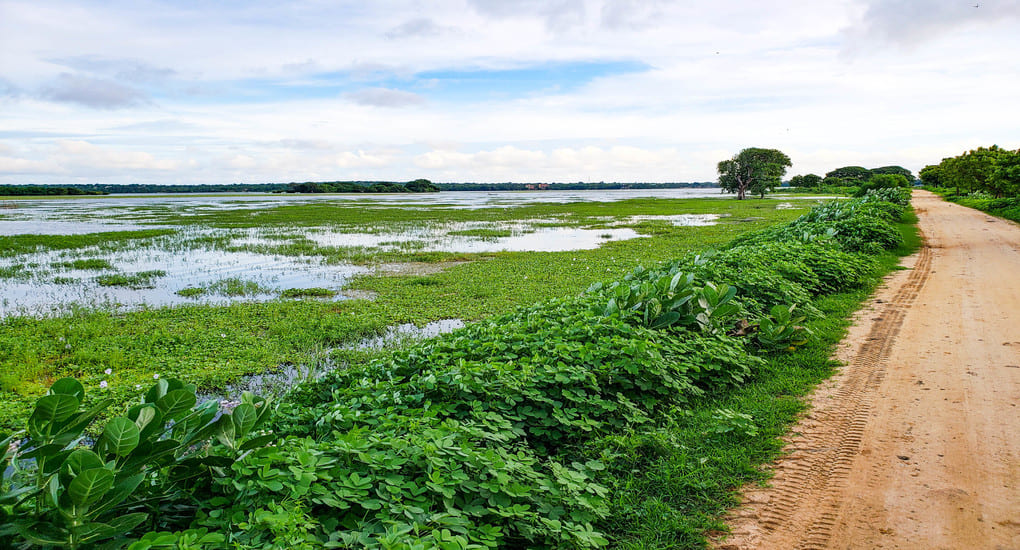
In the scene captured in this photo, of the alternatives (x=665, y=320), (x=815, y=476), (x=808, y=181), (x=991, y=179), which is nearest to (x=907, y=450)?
(x=815, y=476)

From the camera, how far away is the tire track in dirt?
3.03 meters

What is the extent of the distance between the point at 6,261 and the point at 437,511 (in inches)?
865

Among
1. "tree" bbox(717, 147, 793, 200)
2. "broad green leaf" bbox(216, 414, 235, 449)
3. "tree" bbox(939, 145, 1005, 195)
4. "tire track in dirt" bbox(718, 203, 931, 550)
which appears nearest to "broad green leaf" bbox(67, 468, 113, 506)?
"broad green leaf" bbox(216, 414, 235, 449)

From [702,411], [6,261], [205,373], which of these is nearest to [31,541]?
[702,411]

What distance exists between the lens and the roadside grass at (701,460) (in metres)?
3.12

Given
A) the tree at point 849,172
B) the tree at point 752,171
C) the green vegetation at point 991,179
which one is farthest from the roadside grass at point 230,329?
the tree at point 849,172

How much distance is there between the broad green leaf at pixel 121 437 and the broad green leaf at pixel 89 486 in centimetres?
21

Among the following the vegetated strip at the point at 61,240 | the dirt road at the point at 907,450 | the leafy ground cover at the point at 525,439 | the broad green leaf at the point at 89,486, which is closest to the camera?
the broad green leaf at the point at 89,486

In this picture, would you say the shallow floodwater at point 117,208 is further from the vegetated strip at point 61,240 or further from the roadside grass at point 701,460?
the roadside grass at point 701,460

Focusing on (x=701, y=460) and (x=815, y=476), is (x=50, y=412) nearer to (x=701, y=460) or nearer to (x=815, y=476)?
(x=701, y=460)

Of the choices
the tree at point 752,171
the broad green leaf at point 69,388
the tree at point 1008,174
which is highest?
the tree at point 752,171

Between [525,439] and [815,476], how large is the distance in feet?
6.07

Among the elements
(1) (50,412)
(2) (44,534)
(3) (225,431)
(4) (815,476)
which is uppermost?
(1) (50,412)

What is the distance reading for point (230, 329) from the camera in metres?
9.43
